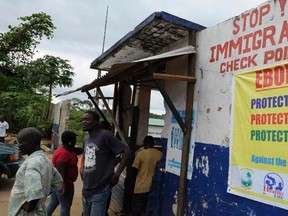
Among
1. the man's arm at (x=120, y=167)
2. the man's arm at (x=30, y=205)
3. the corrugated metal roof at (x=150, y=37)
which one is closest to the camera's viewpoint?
the man's arm at (x=30, y=205)

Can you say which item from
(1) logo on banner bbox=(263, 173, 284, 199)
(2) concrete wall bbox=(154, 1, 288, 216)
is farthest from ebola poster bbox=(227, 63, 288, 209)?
(2) concrete wall bbox=(154, 1, 288, 216)

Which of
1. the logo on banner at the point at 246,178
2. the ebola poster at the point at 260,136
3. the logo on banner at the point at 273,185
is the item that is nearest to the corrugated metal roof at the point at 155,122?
the ebola poster at the point at 260,136

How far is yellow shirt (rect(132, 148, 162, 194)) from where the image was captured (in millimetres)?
5234

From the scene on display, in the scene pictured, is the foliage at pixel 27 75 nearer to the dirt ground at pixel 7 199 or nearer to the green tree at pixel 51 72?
the green tree at pixel 51 72

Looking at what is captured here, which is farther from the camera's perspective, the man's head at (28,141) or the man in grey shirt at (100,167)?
the man in grey shirt at (100,167)

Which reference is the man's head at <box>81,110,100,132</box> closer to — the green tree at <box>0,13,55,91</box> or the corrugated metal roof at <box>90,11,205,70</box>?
the corrugated metal roof at <box>90,11,205,70</box>

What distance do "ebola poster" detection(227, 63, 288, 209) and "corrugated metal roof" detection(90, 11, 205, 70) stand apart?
1.10 metres

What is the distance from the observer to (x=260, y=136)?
10.5 feet

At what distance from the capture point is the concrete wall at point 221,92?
330 cm

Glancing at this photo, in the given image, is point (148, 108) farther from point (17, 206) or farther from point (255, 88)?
point (17, 206)

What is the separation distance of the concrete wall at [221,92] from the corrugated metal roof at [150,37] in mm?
328

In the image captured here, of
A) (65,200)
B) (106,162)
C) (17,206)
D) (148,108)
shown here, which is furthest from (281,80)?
(148,108)

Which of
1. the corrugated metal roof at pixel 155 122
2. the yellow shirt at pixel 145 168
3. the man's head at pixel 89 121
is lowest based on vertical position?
the yellow shirt at pixel 145 168

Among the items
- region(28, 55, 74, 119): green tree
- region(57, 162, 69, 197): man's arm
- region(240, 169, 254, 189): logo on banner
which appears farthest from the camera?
region(28, 55, 74, 119): green tree
